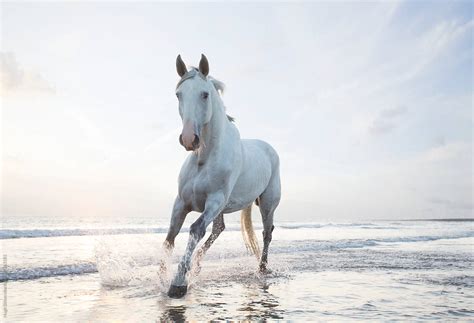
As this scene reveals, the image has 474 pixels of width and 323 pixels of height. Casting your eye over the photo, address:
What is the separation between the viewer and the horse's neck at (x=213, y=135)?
4484mm

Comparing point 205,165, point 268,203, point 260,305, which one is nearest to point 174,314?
point 260,305

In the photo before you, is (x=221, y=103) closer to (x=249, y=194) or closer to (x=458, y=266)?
(x=249, y=194)

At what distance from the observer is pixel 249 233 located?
6.82m

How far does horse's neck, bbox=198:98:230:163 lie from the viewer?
4.48 meters

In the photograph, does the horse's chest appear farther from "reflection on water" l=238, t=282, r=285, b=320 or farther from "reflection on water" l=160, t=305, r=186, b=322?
"reflection on water" l=160, t=305, r=186, b=322

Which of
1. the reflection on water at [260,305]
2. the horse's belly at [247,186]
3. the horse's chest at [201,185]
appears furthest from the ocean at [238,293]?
the horse's belly at [247,186]

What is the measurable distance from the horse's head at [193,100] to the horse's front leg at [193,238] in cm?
80

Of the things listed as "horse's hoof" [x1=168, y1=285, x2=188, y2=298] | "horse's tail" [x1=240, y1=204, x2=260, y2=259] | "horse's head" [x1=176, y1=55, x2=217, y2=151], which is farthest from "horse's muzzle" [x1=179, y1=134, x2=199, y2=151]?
"horse's tail" [x1=240, y1=204, x2=260, y2=259]

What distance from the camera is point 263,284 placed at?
16.1 ft

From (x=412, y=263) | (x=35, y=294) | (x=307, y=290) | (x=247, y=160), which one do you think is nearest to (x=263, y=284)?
(x=307, y=290)

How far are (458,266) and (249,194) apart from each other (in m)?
4.17

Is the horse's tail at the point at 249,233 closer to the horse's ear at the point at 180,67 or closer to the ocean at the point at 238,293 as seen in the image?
the ocean at the point at 238,293

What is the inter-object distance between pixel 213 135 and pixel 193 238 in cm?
117

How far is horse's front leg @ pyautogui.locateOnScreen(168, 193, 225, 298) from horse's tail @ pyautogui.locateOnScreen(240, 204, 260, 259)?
2.48 metres
